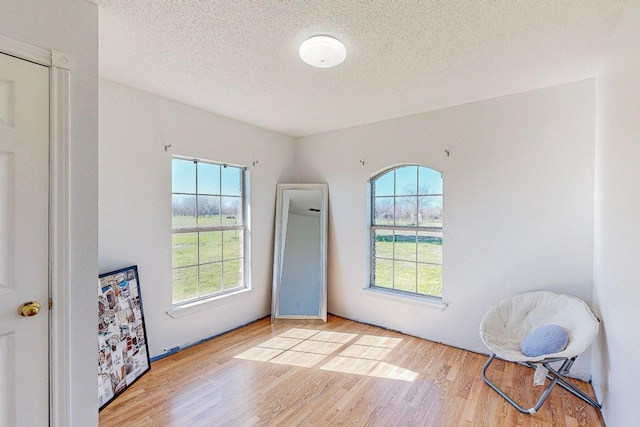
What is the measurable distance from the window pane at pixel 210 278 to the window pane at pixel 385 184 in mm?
2091

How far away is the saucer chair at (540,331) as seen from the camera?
77.1 inches

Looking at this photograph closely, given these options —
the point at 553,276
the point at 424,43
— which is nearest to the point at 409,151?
the point at 424,43

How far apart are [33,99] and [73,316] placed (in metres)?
1.05

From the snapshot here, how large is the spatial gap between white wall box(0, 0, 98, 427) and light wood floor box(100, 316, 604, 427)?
2.12ft

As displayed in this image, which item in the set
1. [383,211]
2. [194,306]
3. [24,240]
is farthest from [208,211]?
[383,211]

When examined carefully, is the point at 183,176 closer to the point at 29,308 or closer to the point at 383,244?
the point at 29,308

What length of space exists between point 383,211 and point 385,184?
333mm

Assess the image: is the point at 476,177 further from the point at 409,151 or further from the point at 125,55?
Result: the point at 125,55

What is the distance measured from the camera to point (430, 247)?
319 cm

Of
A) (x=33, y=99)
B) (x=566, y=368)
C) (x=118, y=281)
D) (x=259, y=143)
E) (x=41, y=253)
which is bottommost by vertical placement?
(x=566, y=368)

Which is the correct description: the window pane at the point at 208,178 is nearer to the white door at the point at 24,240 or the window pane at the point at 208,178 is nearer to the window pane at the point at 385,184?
the white door at the point at 24,240

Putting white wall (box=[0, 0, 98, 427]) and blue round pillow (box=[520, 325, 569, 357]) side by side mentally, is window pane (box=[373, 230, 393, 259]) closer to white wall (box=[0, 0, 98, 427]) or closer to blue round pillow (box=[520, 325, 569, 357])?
blue round pillow (box=[520, 325, 569, 357])

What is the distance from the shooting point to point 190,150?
2939mm

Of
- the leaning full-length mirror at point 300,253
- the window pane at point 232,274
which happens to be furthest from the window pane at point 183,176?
the leaning full-length mirror at point 300,253
